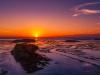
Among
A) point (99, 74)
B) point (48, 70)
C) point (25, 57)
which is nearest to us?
point (99, 74)

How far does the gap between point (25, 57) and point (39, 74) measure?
922 cm

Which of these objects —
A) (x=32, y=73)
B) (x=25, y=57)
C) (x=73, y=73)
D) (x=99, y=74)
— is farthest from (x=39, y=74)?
(x=25, y=57)

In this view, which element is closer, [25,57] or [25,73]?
[25,73]

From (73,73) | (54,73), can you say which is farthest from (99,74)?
(54,73)

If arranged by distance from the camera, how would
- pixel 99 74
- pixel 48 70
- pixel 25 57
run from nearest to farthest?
1. pixel 99 74
2. pixel 48 70
3. pixel 25 57

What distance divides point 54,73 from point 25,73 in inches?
114

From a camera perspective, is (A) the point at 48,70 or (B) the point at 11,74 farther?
(A) the point at 48,70

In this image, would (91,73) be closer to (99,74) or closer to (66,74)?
(99,74)

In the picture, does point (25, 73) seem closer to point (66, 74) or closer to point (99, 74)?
point (66, 74)

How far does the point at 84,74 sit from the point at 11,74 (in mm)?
7208

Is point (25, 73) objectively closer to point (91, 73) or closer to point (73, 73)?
point (73, 73)

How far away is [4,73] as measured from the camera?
16438 mm

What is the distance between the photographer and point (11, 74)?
52.9 feet

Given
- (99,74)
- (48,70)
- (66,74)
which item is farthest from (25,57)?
(99,74)
